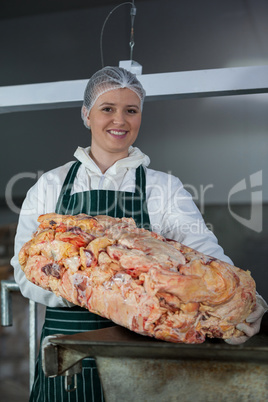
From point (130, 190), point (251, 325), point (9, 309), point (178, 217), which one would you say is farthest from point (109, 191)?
point (9, 309)

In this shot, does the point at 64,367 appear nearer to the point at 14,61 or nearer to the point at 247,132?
the point at 247,132

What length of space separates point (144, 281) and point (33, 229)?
28.9 inches

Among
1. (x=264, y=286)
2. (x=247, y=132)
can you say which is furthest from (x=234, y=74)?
(x=264, y=286)

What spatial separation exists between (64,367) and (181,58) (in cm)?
240

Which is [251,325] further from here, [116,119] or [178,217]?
[116,119]

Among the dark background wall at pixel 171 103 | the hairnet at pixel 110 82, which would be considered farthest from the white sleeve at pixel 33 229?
the dark background wall at pixel 171 103

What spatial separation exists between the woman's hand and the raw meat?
1 cm

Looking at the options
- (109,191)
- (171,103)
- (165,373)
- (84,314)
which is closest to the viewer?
(165,373)

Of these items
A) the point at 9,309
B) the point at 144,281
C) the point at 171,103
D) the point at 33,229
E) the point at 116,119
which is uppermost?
the point at 171,103

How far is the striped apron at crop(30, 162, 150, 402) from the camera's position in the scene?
1.55 metres

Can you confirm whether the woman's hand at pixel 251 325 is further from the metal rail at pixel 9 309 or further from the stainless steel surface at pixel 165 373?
the metal rail at pixel 9 309

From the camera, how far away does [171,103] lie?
9.62ft

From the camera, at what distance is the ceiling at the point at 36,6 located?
3047mm

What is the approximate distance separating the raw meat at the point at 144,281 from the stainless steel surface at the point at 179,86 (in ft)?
3.27
